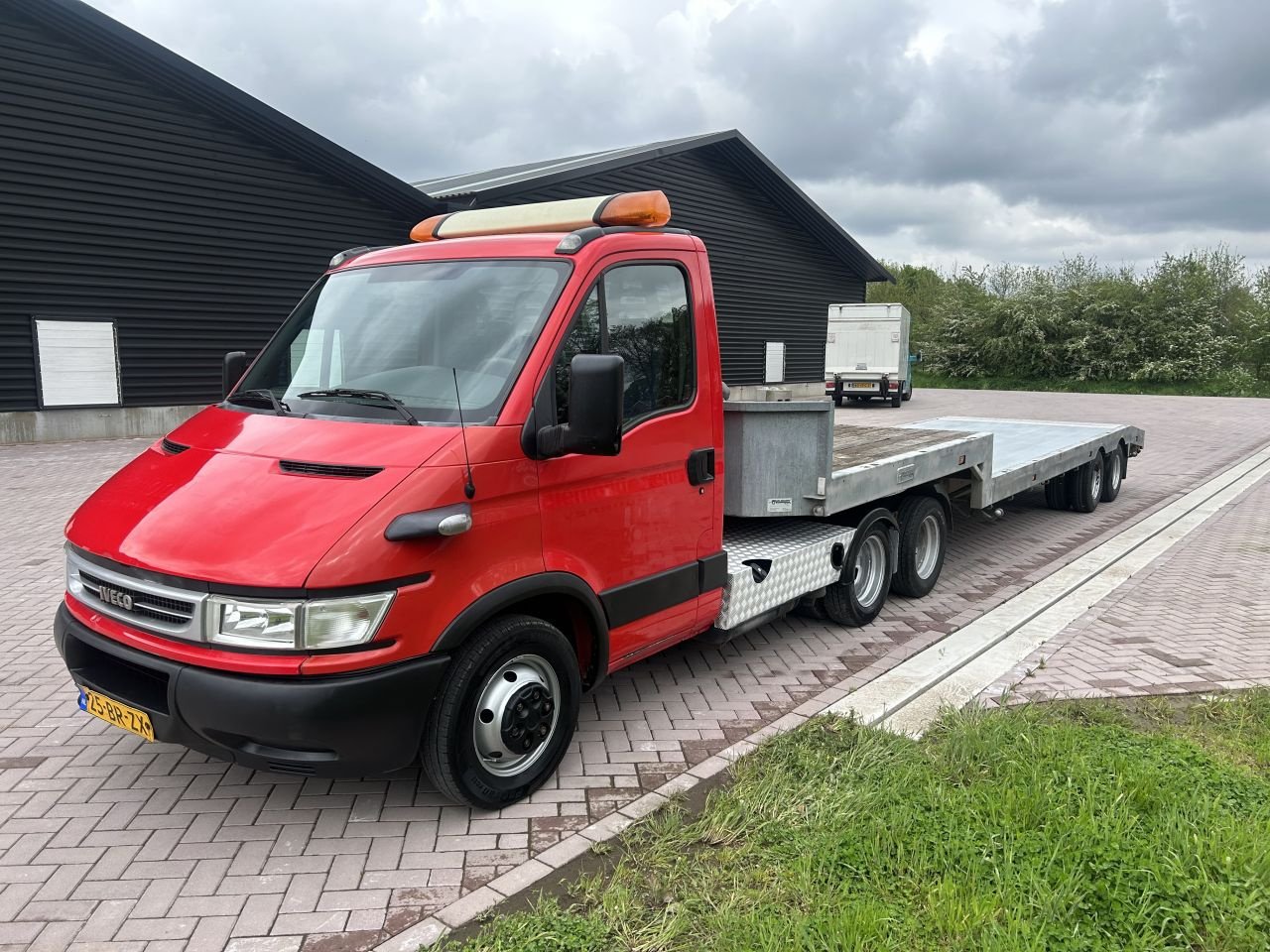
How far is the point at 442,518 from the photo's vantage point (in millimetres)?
3084

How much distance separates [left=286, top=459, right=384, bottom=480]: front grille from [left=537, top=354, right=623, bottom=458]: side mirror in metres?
0.71

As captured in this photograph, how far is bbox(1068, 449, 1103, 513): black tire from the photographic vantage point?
10.0 meters

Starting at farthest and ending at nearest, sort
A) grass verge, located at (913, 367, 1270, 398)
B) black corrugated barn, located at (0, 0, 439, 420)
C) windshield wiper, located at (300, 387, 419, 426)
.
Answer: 1. grass verge, located at (913, 367, 1270, 398)
2. black corrugated barn, located at (0, 0, 439, 420)
3. windshield wiper, located at (300, 387, 419, 426)

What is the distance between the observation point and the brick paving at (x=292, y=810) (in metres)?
2.97

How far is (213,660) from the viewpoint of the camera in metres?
2.99

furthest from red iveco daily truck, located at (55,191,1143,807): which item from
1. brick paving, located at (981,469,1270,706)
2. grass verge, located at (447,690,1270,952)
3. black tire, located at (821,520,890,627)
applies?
brick paving, located at (981,469,1270,706)

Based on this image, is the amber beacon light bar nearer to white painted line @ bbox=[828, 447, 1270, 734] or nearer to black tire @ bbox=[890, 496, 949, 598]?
white painted line @ bbox=[828, 447, 1270, 734]

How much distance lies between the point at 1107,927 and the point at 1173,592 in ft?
16.0

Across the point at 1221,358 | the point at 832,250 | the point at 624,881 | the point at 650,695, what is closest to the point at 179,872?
the point at 624,881

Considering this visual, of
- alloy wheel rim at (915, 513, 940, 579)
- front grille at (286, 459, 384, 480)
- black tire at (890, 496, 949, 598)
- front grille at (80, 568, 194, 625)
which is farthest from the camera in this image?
alloy wheel rim at (915, 513, 940, 579)

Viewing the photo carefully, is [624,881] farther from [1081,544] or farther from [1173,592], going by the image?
[1081,544]

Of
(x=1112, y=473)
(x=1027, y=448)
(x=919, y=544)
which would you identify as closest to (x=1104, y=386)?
(x=1112, y=473)

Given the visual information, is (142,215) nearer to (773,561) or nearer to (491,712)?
(773,561)

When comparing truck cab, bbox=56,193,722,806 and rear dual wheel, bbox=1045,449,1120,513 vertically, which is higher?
truck cab, bbox=56,193,722,806
